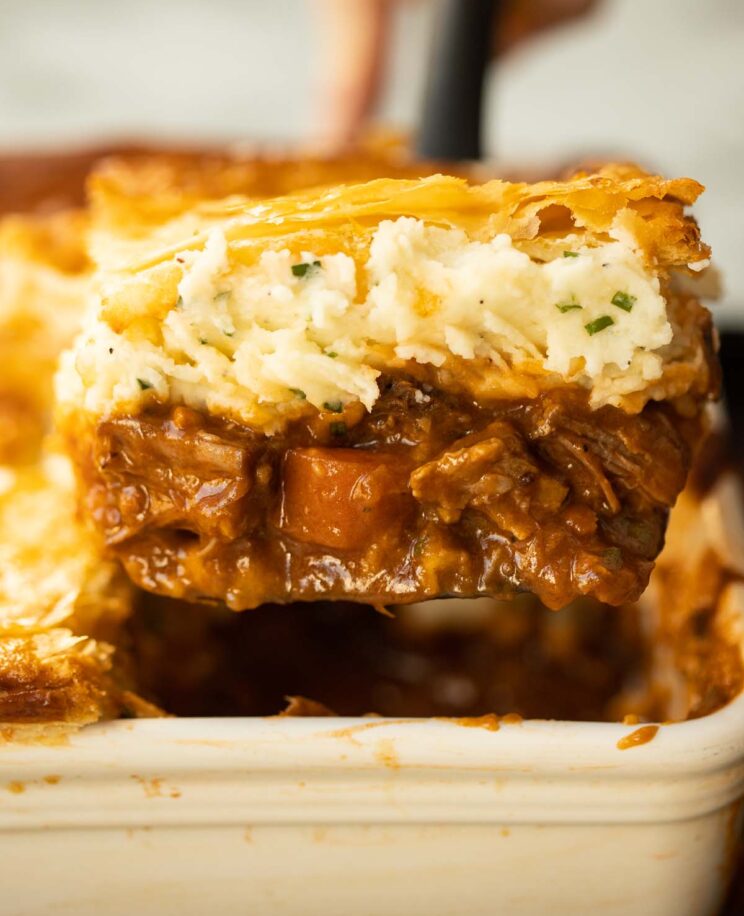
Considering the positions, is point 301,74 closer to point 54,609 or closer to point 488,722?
point 54,609

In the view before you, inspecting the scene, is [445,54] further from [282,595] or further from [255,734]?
[255,734]

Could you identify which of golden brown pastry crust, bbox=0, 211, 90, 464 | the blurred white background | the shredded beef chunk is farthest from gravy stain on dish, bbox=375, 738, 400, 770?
the blurred white background

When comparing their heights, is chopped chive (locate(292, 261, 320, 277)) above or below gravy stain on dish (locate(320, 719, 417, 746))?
above

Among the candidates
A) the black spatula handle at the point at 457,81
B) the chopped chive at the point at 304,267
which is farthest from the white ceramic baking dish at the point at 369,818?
the black spatula handle at the point at 457,81

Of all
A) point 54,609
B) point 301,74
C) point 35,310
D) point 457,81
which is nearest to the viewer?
point 54,609

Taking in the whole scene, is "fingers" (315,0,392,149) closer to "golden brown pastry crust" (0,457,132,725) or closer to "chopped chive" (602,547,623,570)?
"golden brown pastry crust" (0,457,132,725)

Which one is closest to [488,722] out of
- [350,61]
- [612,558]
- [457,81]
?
[612,558]

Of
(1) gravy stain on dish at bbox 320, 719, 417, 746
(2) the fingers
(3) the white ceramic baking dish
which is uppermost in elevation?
(2) the fingers

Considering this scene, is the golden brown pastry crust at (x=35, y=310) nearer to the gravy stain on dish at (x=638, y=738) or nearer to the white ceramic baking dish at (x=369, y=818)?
the white ceramic baking dish at (x=369, y=818)
